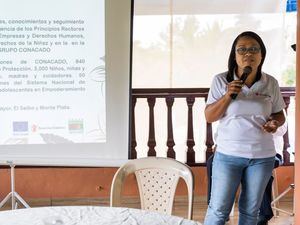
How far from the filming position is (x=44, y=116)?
304cm

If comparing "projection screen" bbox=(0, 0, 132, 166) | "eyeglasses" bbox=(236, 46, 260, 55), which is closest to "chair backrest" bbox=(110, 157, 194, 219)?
"eyeglasses" bbox=(236, 46, 260, 55)

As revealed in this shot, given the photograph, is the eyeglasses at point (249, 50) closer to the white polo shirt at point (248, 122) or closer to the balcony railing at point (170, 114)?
the white polo shirt at point (248, 122)

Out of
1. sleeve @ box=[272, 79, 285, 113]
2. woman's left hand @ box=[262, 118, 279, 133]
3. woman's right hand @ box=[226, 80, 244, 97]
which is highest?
woman's right hand @ box=[226, 80, 244, 97]

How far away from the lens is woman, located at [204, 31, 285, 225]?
2.19m

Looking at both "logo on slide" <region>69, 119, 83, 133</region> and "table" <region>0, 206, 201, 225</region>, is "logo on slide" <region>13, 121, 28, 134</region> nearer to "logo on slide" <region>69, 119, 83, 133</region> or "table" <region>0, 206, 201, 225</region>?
"logo on slide" <region>69, 119, 83, 133</region>

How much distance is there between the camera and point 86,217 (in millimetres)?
1728

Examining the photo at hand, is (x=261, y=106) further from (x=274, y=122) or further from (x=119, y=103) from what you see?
(x=119, y=103)

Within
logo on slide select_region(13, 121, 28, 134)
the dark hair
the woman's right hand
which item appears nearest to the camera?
the woman's right hand

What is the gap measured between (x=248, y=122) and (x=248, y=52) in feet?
1.16

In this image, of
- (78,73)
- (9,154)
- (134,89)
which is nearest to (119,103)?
(78,73)

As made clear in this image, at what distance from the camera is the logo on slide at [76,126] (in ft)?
10.1

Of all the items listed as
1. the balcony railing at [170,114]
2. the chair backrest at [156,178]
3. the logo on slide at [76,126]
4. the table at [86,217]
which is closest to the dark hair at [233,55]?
the chair backrest at [156,178]

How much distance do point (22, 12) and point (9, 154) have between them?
40.2 inches

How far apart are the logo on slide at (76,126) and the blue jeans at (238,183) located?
3.85 ft
